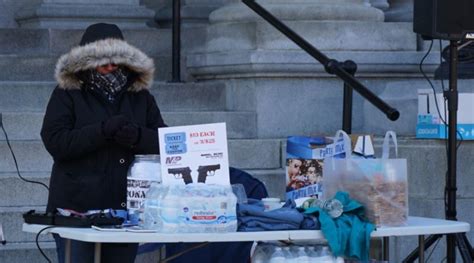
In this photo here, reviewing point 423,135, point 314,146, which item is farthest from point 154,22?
point 314,146

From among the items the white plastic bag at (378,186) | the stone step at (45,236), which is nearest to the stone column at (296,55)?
the stone step at (45,236)

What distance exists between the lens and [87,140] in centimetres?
661

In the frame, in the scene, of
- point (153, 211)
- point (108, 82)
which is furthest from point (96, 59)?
point (153, 211)

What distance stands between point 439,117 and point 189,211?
10.7 feet

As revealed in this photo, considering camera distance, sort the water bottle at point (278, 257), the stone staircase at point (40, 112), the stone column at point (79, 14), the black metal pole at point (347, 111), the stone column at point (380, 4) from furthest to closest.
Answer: the stone column at point (380, 4) < the stone column at point (79, 14) < the black metal pole at point (347, 111) < the stone staircase at point (40, 112) < the water bottle at point (278, 257)

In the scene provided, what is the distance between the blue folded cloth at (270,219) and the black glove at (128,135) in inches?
25.1

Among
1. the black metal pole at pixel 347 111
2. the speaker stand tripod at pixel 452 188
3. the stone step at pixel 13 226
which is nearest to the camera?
the speaker stand tripod at pixel 452 188

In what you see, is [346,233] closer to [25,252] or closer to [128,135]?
[128,135]

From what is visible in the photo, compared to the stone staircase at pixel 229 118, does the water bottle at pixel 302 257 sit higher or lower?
lower

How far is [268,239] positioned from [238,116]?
3405 millimetres

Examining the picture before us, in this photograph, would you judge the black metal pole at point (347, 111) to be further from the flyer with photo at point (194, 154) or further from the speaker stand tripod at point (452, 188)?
the flyer with photo at point (194, 154)

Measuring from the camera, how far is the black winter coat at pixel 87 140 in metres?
6.68

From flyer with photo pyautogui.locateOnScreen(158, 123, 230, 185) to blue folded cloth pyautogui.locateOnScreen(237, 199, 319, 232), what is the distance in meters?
0.17

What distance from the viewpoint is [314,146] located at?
7773 millimetres
